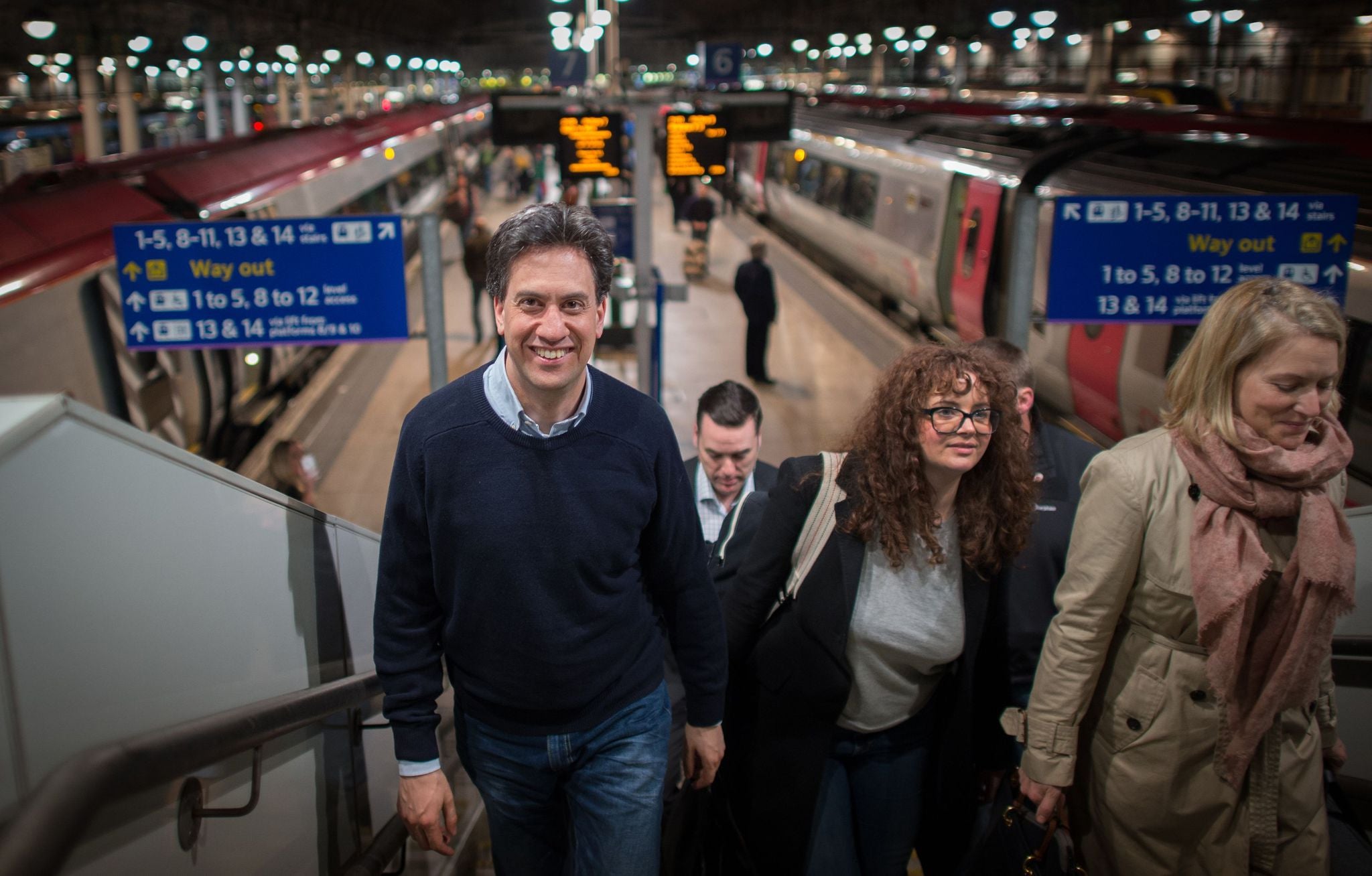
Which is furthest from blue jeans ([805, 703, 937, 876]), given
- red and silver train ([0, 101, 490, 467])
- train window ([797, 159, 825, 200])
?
train window ([797, 159, 825, 200])

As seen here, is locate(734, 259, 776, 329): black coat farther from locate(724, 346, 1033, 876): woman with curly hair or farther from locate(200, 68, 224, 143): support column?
locate(200, 68, 224, 143): support column

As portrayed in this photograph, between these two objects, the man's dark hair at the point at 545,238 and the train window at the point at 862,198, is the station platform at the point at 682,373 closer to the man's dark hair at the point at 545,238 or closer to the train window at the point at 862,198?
the train window at the point at 862,198

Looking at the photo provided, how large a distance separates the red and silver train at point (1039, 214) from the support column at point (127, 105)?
9.78 m

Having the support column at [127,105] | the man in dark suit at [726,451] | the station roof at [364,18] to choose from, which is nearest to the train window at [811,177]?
the station roof at [364,18]

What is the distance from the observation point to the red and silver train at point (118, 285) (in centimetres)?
578

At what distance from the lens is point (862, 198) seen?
44.4ft

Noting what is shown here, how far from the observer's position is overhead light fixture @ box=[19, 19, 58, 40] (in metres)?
12.0

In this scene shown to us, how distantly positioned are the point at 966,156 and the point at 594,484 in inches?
367

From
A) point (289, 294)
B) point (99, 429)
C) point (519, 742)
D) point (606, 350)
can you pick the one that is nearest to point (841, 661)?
point (519, 742)

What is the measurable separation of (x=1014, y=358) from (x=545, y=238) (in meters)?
1.76

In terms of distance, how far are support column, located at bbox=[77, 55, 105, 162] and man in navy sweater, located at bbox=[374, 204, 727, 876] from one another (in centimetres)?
1413

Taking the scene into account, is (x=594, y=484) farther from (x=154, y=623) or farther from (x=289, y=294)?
(x=289, y=294)

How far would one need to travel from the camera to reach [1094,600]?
2.19 m

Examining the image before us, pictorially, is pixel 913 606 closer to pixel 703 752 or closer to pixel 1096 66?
pixel 703 752
